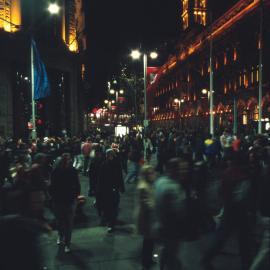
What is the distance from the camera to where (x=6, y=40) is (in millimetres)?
31281

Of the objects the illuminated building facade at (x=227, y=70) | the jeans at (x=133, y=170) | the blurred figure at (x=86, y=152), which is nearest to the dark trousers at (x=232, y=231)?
the jeans at (x=133, y=170)

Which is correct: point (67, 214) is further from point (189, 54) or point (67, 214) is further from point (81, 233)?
point (189, 54)

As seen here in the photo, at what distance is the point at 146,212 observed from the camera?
6805 mm

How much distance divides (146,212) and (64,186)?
1.99 metres

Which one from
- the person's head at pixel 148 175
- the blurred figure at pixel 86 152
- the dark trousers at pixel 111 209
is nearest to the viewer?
the person's head at pixel 148 175

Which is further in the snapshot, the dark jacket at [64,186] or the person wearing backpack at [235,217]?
the dark jacket at [64,186]

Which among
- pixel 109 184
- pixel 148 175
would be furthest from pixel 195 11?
pixel 148 175

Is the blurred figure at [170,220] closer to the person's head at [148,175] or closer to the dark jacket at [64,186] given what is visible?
the person's head at [148,175]

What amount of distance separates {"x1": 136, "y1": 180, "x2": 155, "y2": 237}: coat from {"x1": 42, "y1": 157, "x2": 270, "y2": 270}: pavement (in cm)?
68

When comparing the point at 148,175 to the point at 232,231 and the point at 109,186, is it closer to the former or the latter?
the point at 232,231

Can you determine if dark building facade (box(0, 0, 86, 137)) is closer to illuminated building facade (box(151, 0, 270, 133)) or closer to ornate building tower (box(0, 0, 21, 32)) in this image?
ornate building tower (box(0, 0, 21, 32))

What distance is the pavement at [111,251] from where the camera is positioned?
713 cm

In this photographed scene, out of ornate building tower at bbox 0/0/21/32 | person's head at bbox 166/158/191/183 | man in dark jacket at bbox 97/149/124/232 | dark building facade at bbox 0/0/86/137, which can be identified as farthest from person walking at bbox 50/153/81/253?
ornate building tower at bbox 0/0/21/32

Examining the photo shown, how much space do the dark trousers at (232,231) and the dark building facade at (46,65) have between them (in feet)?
67.7
